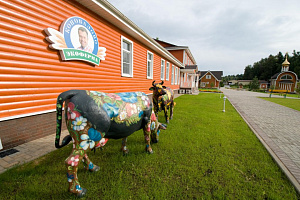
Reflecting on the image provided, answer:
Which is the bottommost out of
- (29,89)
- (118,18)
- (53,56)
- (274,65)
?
(29,89)

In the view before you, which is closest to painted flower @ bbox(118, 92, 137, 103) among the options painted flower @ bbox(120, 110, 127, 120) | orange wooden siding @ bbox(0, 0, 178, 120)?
painted flower @ bbox(120, 110, 127, 120)

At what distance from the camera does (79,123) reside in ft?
6.13

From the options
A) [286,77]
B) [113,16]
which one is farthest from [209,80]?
[113,16]

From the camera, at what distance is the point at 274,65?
60750 millimetres

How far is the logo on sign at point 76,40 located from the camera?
3.97m

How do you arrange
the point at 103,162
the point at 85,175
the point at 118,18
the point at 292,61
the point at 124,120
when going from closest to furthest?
1. the point at 124,120
2. the point at 85,175
3. the point at 103,162
4. the point at 118,18
5. the point at 292,61

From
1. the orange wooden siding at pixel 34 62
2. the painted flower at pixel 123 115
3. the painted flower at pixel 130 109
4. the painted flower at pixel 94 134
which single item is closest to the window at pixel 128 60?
the orange wooden siding at pixel 34 62

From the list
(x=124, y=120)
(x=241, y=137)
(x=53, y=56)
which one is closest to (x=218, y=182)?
(x=124, y=120)

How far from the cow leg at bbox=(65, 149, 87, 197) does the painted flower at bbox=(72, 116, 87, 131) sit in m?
0.34

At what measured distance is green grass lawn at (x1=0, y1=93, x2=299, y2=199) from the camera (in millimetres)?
2148

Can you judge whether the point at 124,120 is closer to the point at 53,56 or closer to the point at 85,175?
the point at 85,175

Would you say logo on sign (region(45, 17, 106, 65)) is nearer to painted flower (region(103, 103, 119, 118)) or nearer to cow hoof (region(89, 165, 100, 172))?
painted flower (region(103, 103, 119, 118))

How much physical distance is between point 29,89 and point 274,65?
84333mm

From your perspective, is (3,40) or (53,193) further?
(3,40)
